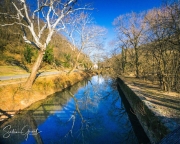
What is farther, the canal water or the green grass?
the green grass

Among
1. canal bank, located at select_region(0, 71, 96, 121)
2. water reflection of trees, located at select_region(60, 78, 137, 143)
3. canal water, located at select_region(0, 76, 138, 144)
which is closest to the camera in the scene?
canal water, located at select_region(0, 76, 138, 144)

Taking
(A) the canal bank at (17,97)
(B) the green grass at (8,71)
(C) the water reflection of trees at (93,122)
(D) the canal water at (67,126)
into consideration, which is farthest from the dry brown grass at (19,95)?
(B) the green grass at (8,71)

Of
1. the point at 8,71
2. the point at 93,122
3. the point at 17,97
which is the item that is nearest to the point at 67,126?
the point at 93,122

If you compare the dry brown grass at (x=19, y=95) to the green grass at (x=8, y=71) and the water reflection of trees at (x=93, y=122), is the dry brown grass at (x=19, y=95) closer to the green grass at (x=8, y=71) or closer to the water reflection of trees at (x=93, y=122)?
the water reflection of trees at (x=93, y=122)

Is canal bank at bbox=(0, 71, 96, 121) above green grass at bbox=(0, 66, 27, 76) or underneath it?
underneath

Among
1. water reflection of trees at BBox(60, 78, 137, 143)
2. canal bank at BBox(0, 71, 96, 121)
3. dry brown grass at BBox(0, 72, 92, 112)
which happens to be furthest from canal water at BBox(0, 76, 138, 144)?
dry brown grass at BBox(0, 72, 92, 112)


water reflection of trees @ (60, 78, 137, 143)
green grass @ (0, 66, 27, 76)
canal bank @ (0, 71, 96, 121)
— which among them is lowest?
water reflection of trees @ (60, 78, 137, 143)

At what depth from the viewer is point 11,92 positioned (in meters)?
10.1

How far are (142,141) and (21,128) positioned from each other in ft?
22.1

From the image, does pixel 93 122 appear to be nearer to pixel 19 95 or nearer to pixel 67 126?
pixel 67 126

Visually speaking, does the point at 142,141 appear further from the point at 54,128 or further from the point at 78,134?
the point at 54,128

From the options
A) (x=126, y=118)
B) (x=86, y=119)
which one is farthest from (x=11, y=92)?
(x=126, y=118)

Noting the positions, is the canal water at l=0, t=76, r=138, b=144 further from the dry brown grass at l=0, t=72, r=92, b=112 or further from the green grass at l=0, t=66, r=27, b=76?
the green grass at l=0, t=66, r=27, b=76

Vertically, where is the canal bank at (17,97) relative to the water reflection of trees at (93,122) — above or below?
above
